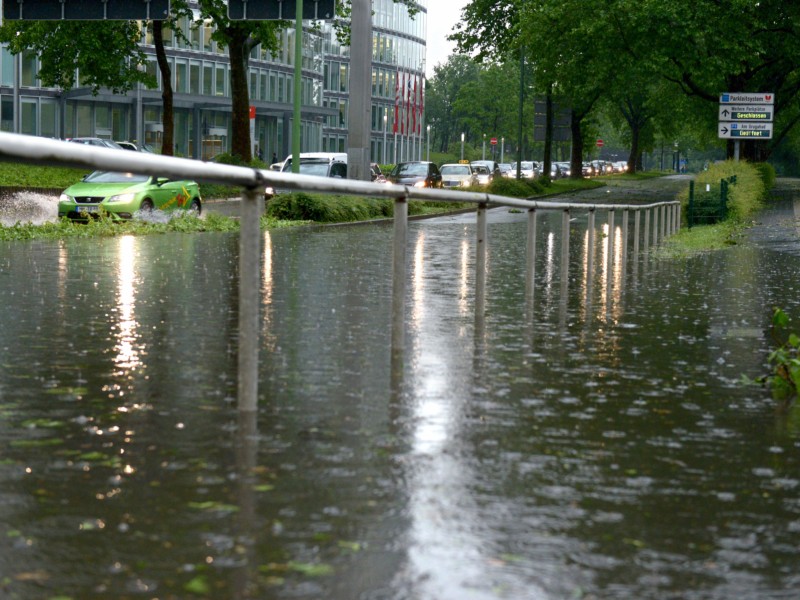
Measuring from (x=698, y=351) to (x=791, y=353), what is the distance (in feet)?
4.10

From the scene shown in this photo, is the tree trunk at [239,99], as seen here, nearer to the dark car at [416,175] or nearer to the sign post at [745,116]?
the dark car at [416,175]

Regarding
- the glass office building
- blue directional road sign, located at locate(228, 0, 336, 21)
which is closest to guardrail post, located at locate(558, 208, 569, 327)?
blue directional road sign, located at locate(228, 0, 336, 21)

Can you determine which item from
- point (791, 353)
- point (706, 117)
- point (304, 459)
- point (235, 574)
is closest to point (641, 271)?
point (791, 353)

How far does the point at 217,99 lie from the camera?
290 ft

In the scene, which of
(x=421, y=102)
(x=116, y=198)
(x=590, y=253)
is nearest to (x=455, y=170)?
(x=116, y=198)

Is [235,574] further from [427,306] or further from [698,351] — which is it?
[427,306]

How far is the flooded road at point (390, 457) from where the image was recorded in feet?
12.9

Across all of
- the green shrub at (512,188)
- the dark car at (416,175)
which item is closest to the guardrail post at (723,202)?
the dark car at (416,175)

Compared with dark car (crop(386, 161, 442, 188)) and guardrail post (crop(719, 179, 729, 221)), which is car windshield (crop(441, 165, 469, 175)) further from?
guardrail post (crop(719, 179, 729, 221))

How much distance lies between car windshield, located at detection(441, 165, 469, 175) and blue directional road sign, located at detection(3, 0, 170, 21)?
31.7 metres

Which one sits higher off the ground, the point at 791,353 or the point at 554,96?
the point at 554,96

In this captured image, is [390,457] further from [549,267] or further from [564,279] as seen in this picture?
[549,267]

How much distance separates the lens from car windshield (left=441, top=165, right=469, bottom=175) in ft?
218

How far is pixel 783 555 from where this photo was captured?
4.19 meters
